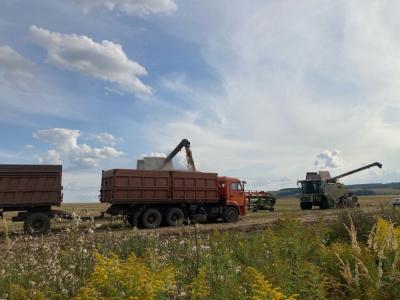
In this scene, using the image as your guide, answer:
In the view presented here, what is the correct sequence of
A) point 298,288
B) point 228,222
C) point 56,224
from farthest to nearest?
A: point 228,222 < point 56,224 < point 298,288

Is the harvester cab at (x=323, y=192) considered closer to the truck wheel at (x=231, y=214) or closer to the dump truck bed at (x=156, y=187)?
the truck wheel at (x=231, y=214)

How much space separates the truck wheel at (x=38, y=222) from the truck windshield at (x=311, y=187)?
2756 cm

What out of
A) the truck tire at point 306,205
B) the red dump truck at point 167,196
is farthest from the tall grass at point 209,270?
the truck tire at point 306,205

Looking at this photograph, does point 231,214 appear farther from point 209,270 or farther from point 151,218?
point 209,270

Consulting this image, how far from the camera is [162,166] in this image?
97.6 feet

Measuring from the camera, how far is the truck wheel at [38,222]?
19.8 meters

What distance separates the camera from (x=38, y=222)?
2016cm

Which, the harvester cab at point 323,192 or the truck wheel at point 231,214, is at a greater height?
the harvester cab at point 323,192

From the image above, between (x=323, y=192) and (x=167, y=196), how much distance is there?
21246 mm

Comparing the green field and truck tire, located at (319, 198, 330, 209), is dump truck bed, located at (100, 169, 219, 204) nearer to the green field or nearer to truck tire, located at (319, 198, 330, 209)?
the green field

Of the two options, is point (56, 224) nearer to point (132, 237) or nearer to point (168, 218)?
point (168, 218)

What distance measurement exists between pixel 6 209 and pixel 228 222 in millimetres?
12677

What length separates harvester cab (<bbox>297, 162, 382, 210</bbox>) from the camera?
40.8 metres

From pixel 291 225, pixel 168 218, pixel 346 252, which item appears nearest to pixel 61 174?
pixel 168 218
